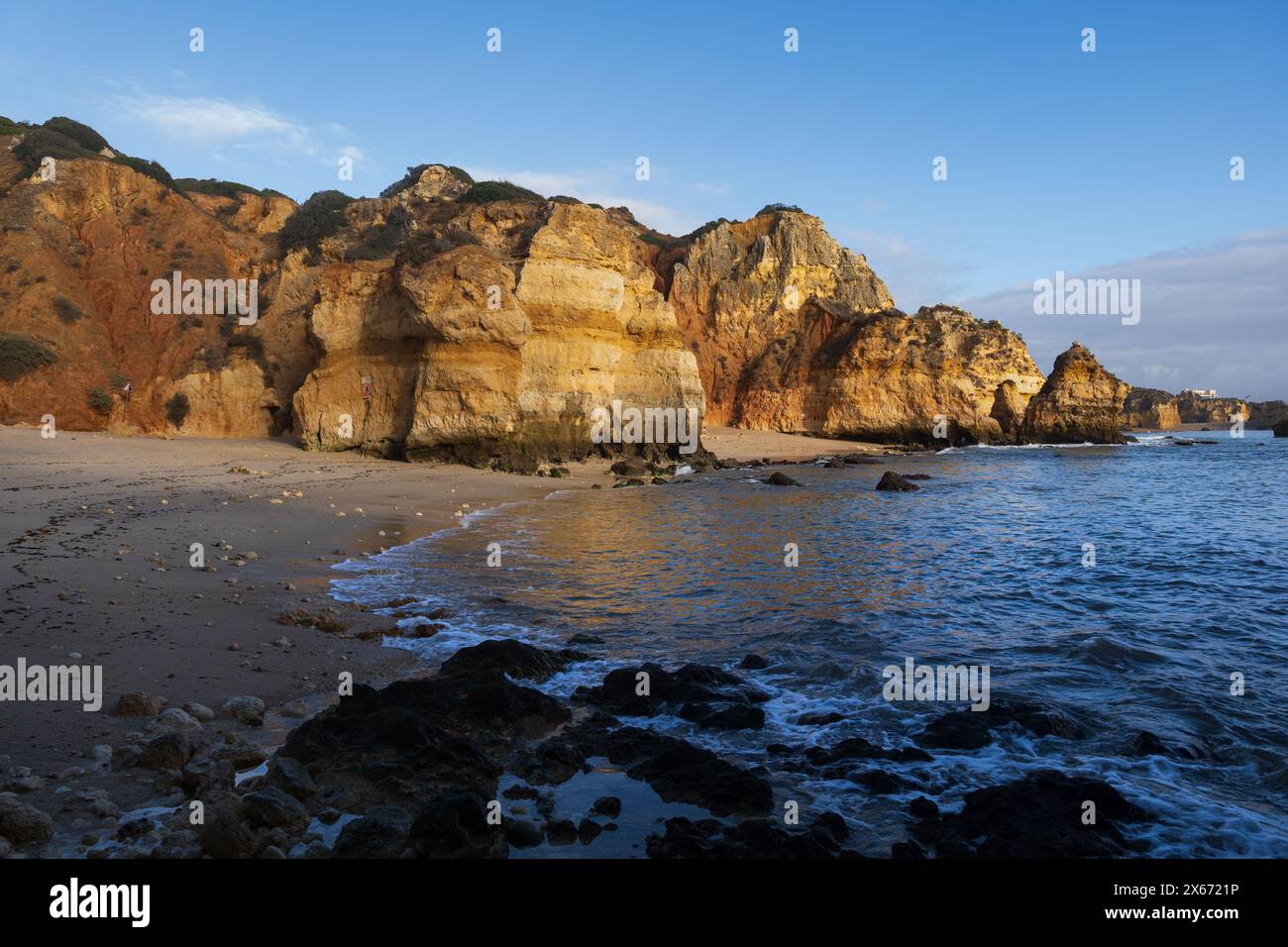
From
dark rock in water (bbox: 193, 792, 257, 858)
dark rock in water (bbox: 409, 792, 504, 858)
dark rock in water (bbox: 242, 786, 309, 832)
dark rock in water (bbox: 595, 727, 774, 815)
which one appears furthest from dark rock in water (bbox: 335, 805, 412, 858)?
dark rock in water (bbox: 595, 727, 774, 815)

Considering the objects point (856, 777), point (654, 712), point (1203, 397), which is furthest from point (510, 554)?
point (1203, 397)

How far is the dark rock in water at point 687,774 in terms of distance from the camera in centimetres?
471

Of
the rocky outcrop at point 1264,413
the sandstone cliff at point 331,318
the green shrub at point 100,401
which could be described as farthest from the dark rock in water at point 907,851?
the rocky outcrop at point 1264,413

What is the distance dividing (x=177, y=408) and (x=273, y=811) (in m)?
30.7

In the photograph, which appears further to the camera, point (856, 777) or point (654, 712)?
point (654, 712)

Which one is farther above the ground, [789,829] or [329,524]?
[329,524]

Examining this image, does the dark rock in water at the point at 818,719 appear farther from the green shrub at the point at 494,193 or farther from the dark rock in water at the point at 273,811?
the green shrub at the point at 494,193

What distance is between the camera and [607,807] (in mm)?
4559

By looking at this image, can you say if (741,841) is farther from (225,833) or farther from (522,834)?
(225,833)

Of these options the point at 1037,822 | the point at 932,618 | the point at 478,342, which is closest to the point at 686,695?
the point at 1037,822

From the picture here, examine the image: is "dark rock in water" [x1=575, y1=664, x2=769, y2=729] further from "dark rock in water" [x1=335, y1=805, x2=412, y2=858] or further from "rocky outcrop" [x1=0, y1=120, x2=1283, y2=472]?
"rocky outcrop" [x1=0, y1=120, x2=1283, y2=472]
